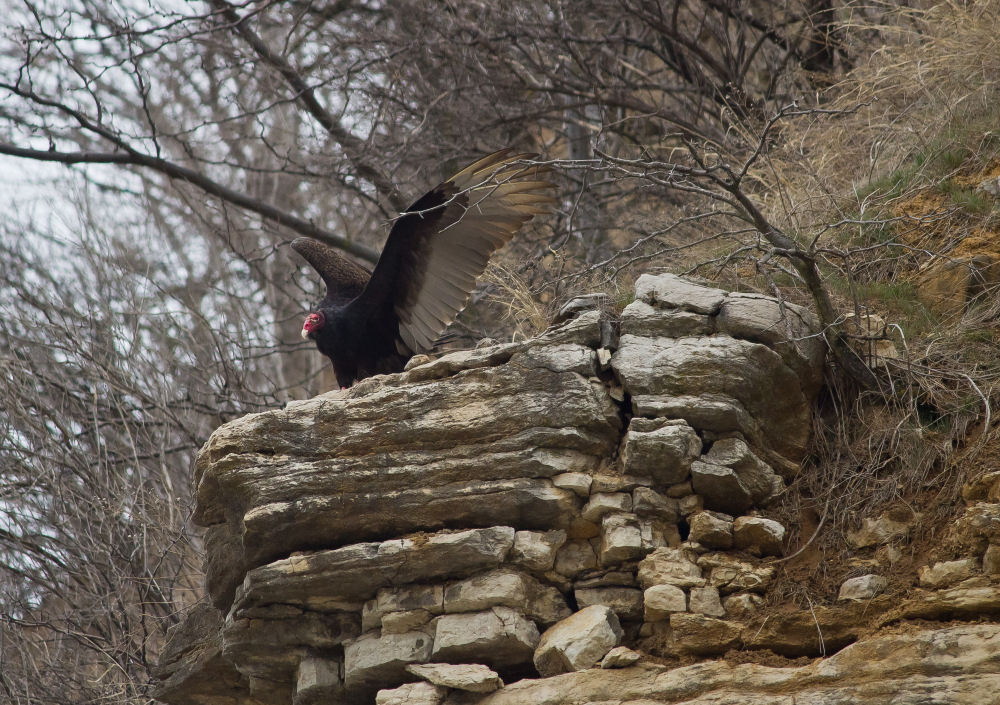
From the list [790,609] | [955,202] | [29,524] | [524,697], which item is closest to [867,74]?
[955,202]

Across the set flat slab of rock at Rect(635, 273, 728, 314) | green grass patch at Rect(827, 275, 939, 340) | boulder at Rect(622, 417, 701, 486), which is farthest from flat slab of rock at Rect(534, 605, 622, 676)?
green grass patch at Rect(827, 275, 939, 340)

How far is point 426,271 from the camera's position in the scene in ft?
16.7

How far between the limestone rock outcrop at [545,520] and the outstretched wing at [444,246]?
98 cm

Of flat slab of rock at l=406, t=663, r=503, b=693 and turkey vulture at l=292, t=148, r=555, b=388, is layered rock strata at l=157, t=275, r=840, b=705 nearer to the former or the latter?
flat slab of rock at l=406, t=663, r=503, b=693

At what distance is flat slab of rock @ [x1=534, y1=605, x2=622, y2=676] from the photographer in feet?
11.4

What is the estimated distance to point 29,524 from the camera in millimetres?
6133

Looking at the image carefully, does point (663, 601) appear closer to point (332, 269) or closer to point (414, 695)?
point (414, 695)

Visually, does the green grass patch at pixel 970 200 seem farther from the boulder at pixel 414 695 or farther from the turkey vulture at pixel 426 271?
the boulder at pixel 414 695

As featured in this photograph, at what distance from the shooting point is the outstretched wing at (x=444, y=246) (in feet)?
16.1

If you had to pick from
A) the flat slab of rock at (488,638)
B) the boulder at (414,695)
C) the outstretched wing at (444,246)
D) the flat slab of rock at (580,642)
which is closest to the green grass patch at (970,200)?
the outstretched wing at (444,246)

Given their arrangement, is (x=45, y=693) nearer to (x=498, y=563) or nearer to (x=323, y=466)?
(x=323, y=466)

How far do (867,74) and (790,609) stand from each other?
12.4ft

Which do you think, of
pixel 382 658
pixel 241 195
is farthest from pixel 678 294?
pixel 241 195

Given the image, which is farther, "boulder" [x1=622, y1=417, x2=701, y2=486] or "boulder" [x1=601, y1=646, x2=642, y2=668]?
"boulder" [x1=622, y1=417, x2=701, y2=486]
